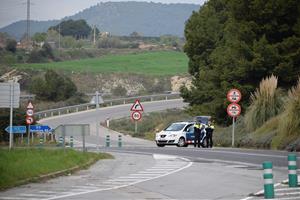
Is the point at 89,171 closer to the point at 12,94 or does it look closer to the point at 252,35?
the point at 12,94

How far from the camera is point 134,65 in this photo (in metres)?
138

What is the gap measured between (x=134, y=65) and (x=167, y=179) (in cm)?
11633

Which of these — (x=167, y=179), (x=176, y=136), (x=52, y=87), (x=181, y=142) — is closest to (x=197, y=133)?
(x=176, y=136)

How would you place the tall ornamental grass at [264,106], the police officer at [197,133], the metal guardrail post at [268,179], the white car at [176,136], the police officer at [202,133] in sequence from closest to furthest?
the metal guardrail post at [268,179]
the tall ornamental grass at [264,106]
the police officer at [197,133]
the police officer at [202,133]
the white car at [176,136]

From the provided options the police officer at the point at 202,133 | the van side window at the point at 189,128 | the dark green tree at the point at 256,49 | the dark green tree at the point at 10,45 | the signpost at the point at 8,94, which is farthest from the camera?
the dark green tree at the point at 10,45

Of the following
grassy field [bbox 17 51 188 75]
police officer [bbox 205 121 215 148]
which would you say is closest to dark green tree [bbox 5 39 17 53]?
grassy field [bbox 17 51 188 75]

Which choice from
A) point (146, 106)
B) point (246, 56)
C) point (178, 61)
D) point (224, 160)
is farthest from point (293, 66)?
point (178, 61)

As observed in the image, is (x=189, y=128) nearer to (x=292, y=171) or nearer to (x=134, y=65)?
(x=292, y=171)

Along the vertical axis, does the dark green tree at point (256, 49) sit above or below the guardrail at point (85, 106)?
above

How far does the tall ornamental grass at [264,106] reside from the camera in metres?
39.6

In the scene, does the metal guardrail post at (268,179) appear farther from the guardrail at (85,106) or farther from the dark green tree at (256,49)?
the guardrail at (85,106)

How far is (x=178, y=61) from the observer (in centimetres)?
14475

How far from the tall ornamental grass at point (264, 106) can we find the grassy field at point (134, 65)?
81173 mm

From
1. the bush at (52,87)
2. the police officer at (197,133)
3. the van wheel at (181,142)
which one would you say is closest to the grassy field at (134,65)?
the bush at (52,87)
